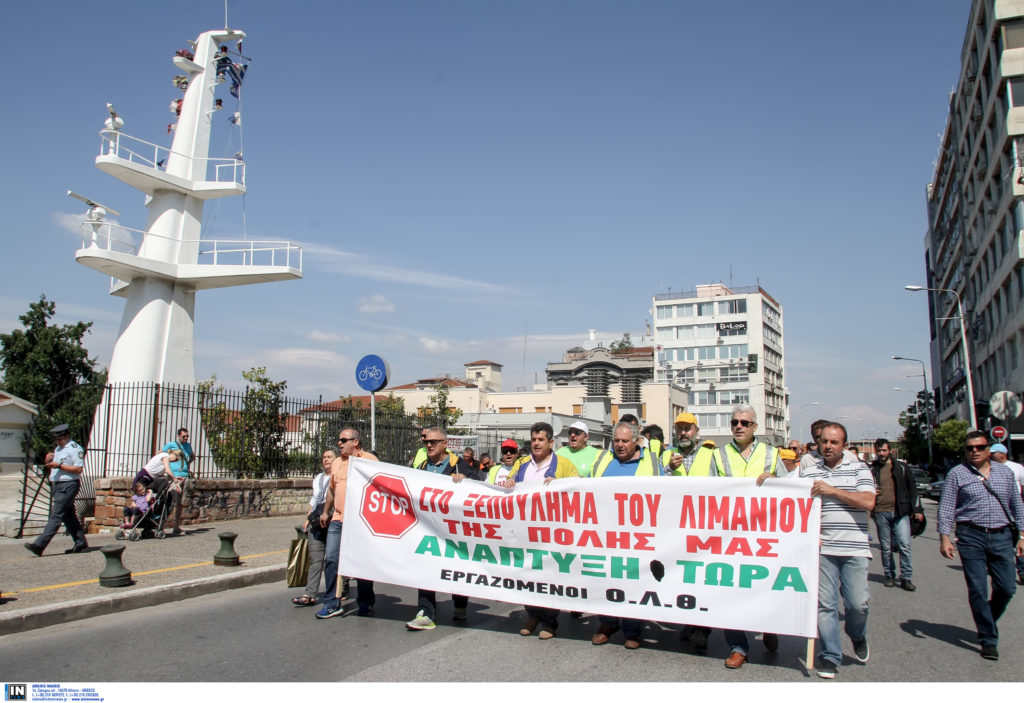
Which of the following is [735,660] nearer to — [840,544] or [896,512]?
[840,544]

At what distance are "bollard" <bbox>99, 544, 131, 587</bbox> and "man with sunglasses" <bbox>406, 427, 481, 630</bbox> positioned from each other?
3.30m

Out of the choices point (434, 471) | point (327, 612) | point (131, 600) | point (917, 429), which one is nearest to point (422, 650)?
point (327, 612)

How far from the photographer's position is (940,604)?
29.0 feet

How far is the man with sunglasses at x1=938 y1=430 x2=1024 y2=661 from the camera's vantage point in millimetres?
6266

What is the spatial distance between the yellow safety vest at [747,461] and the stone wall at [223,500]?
1113cm

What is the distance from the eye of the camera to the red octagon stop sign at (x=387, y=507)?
24.0ft

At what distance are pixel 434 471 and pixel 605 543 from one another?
2.09 m

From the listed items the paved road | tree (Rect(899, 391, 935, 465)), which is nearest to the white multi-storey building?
tree (Rect(899, 391, 935, 465))

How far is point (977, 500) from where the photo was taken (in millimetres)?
6633

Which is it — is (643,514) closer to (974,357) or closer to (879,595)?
(879,595)

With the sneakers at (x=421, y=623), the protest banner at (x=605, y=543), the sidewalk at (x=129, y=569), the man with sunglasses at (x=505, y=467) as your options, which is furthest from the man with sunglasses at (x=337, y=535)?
the sidewalk at (x=129, y=569)

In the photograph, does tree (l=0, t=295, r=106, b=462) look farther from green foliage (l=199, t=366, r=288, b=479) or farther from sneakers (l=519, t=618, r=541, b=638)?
sneakers (l=519, t=618, r=541, b=638)

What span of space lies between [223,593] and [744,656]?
237 inches
